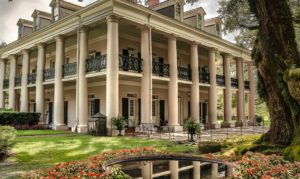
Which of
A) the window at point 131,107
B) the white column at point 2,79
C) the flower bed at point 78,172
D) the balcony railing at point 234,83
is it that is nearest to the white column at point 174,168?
the flower bed at point 78,172

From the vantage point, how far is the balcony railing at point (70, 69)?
20844mm

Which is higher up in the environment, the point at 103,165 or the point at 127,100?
the point at 127,100

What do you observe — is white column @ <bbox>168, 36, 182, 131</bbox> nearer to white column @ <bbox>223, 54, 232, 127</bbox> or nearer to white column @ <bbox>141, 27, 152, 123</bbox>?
white column @ <bbox>141, 27, 152, 123</bbox>

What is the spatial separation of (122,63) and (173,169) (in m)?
11.3

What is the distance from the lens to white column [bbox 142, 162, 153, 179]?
7.31 metres

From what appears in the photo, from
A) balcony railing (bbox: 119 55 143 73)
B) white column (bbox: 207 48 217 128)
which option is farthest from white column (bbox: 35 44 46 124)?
white column (bbox: 207 48 217 128)

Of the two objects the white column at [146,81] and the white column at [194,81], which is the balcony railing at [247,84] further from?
the white column at [146,81]

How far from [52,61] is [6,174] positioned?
72.3ft

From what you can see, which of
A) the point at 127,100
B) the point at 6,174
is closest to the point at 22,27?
the point at 127,100

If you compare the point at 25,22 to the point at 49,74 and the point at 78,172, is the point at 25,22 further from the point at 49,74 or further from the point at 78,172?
the point at 78,172

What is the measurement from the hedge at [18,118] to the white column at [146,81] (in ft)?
33.6

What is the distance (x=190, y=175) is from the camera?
7305 mm

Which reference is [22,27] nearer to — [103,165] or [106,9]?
[106,9]

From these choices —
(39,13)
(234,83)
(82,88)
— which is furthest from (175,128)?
(39,13)
